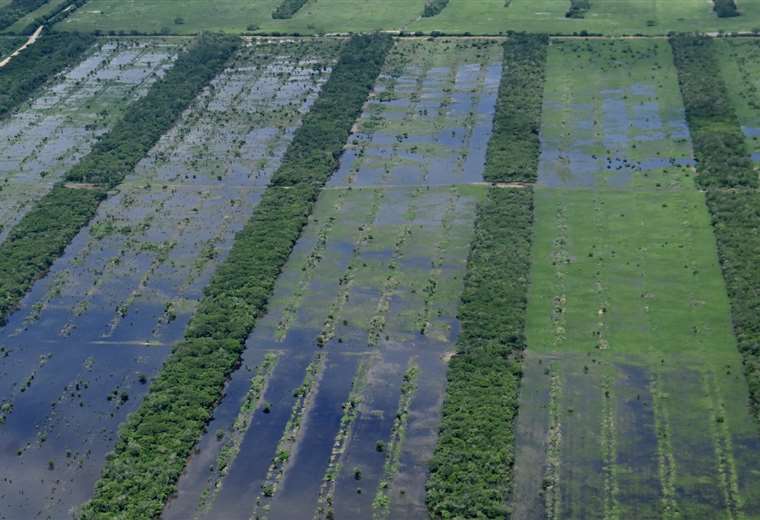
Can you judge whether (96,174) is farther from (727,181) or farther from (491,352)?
(727,181)

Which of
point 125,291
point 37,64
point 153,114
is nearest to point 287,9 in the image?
point 37,64

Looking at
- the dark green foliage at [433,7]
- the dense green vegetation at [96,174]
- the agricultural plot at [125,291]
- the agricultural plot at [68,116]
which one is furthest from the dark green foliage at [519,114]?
the agricultural plot at [68,116]

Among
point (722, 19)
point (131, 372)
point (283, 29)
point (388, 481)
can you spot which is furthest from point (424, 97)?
point (388, 481)

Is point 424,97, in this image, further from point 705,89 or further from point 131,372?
point 131,372

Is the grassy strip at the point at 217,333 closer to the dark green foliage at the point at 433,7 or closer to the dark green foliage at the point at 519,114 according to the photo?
the dark green foliage at the point at 519,114

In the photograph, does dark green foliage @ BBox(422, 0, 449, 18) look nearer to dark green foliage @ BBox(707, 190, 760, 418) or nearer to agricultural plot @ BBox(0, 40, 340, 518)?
agricultural plot @ BBox(0, 40, 340, 518)

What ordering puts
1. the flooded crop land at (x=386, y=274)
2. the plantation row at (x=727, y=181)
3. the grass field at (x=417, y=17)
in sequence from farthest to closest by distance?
the grass field at (x=417, y=17)
the plantation row at (x=727, y=181)
the flooded crop land at (x=386, y=274)
